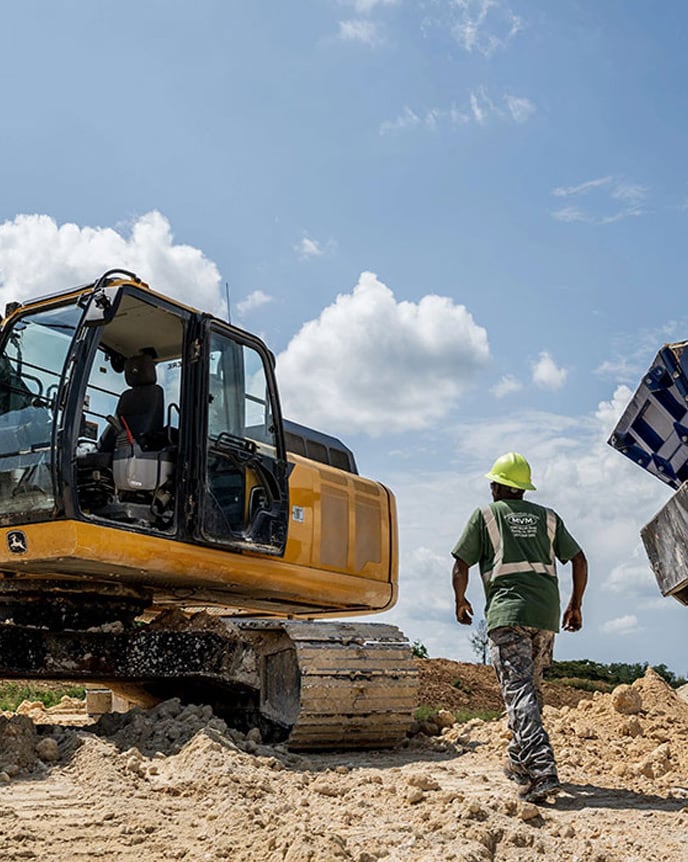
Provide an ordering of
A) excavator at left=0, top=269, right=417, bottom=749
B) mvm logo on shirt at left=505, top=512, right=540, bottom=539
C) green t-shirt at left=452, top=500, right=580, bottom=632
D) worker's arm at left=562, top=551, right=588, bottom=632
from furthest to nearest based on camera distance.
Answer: excavator at left=0, top=269, right=417, bottom=749 < worker's arm at left=562, top=551, right=588, bottom=632 < mvm logo on shirt at left=505, top=512, right=540, bottom=539 < green t-shirt at left=452, top=500, right=580, bottom=632

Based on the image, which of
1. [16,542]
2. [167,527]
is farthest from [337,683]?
[16,542]

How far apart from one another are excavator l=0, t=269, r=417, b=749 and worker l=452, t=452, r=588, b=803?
188cm

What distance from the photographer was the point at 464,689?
1605 centimetres

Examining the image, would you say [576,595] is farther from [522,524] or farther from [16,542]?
[16,542]

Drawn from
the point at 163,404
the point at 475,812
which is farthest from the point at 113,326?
the point at 475,812

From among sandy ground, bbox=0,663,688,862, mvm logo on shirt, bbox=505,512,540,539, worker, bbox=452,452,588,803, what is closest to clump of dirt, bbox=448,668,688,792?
sandy ground, bbox=0,663,688,862

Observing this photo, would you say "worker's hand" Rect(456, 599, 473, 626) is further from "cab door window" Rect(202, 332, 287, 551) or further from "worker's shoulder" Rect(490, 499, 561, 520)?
"cab door window" Rect(202, 332, 287, 551)

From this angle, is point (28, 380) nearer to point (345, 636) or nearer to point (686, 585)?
point (345, 636)

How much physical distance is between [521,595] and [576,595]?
0.48 m

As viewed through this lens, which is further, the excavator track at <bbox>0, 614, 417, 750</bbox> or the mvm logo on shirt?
the excavator track at <bbox>0, 614, 417, 750</bbox>

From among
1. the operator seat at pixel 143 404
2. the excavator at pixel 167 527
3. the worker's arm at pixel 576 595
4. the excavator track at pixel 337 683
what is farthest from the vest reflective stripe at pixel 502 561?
the operator seat at pixel 143 404

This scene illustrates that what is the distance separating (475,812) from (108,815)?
72.5 inches

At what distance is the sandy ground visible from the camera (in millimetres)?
5086

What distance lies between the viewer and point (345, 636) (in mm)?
8250
